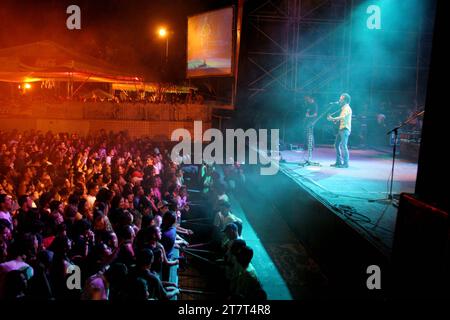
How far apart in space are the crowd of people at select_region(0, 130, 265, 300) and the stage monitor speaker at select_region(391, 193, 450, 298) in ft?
4.11

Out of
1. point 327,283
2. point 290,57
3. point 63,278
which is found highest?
point 290,57

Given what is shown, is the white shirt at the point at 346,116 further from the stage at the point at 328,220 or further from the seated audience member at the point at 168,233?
the seated audience member at the point at 168,233

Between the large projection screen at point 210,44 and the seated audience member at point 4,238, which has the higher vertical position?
the large projection screen at point 210,44

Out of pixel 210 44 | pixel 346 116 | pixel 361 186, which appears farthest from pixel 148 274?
pixel 210 44

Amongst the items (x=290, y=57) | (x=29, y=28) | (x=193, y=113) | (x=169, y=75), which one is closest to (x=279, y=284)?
(x=290, y=57)

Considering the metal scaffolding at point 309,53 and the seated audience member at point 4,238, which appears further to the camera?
the metal scaffolding at point 309,53

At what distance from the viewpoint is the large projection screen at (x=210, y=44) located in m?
14.0

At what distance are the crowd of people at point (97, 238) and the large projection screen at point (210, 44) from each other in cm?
781

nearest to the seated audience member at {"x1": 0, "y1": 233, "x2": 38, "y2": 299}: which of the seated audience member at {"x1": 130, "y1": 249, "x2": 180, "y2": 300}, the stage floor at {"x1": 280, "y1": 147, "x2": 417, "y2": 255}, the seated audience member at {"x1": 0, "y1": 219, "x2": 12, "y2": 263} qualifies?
the seated audience member at {"x1": 0, "y1": 219, "x2": 12, "y2": 263}

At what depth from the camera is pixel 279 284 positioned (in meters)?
5.41

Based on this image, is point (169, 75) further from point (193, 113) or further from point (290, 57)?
point (290, 57)

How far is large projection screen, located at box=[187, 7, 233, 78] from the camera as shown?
13984 millimetres

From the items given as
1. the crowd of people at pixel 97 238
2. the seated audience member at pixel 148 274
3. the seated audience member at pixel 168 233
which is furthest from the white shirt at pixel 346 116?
the seated audience member at pixel 148 274

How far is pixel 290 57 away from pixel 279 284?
8.59 metres
